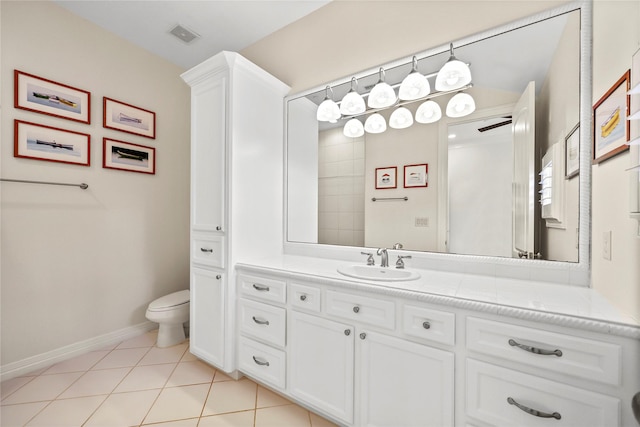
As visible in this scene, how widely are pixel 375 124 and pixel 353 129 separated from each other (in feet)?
0.58

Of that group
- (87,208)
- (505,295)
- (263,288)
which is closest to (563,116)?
(505,295)

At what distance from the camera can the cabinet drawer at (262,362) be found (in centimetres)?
166

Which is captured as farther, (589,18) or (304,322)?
(304,322)

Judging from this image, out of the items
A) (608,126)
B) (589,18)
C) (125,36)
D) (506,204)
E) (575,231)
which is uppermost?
(125,36)

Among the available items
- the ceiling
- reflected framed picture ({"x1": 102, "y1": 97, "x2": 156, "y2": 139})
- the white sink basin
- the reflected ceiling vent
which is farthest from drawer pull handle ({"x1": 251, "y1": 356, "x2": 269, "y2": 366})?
the reflected ceiling vent

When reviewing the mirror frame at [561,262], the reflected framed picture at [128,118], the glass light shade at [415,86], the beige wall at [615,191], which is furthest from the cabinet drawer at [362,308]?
the reflected framed picture at [128,118]

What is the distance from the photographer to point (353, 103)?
1993mm

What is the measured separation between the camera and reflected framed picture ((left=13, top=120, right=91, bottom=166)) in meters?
1.97

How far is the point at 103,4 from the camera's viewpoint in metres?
2.13

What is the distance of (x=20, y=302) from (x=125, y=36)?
230 centimetres

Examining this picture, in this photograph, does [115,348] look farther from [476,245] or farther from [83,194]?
[476,245]

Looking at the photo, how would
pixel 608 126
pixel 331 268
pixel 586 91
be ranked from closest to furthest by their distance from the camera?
1. pixel 608 126
2. pixel 586 91
3. pixel 331 268

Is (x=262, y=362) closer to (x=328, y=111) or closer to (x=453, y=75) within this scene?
(x=328, y=111)

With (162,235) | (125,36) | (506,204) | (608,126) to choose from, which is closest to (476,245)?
(506,204)
